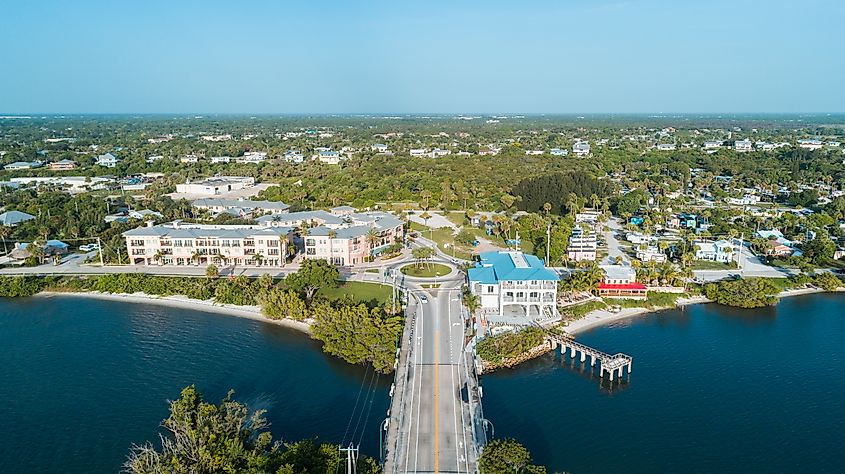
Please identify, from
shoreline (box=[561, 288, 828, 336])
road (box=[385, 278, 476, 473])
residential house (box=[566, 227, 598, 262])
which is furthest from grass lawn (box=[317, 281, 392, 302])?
residential house (box=[566, 227, 598, 262])

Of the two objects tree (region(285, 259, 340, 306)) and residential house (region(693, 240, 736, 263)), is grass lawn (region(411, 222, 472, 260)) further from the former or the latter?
residential house (region(693, 240, 736, 263))

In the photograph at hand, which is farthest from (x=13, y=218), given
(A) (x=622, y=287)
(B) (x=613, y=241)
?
(B) (x=613, y=241)

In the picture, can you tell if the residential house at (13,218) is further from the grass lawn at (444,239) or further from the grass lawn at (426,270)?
the grass lawn at (426,270)

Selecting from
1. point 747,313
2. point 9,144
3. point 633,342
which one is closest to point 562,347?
point 633,342

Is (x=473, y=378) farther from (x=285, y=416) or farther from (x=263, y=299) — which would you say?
(x=263, y=299)

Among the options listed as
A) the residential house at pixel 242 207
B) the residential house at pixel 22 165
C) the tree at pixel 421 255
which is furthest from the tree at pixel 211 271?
the residential house at pixel 22 165

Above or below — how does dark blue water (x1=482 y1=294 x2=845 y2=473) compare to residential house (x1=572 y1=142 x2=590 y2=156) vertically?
below
